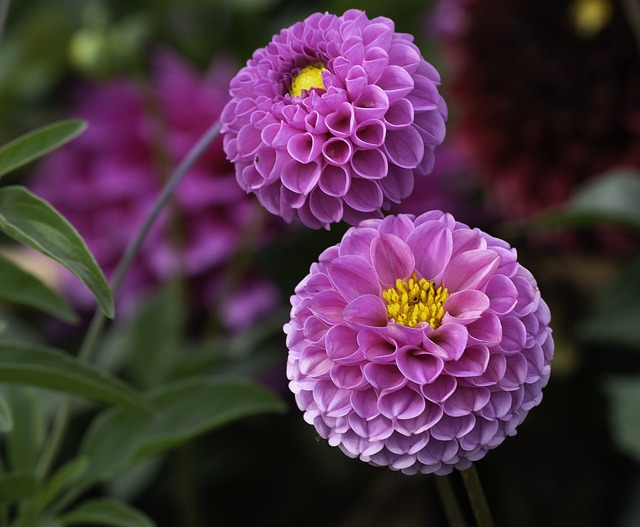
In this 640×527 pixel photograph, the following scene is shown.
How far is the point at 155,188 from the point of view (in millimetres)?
576

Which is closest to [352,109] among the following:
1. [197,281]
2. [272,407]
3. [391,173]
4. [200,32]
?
[391,173]

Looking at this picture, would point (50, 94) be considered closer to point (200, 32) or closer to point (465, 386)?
point (200, 32)

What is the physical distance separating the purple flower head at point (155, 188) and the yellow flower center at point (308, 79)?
0.95 feet

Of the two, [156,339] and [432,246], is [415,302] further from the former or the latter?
[156,339]

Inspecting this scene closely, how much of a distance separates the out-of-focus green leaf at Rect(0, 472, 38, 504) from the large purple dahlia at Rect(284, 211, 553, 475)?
11cm

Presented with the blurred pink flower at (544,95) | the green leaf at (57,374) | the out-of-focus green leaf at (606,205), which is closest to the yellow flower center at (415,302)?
the green leaf at (57,374)

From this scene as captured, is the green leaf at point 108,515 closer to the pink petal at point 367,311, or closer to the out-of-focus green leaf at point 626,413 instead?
the pink petal at point 367,311

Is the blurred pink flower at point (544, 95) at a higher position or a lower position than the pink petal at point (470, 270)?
higher

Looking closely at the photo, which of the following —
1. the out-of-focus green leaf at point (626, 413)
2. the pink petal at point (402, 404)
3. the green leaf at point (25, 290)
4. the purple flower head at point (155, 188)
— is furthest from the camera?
the purple flower head at point (155, 188)

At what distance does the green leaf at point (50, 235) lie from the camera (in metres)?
0.24

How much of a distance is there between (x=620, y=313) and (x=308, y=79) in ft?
1.06

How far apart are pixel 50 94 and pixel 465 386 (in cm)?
57

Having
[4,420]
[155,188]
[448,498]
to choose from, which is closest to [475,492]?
[448,498]

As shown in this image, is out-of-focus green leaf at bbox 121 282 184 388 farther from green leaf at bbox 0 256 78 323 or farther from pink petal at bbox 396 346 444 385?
pink petal at bbox 396 346 444 385
